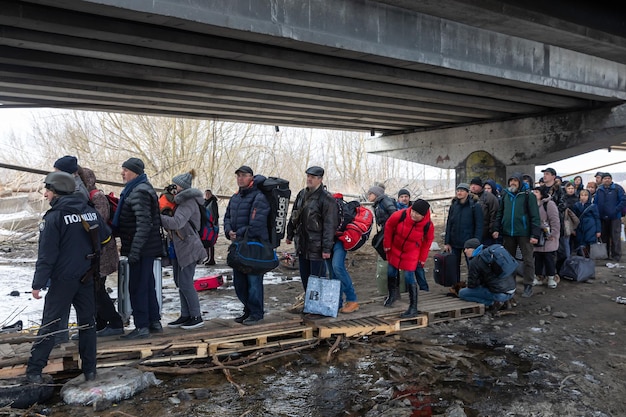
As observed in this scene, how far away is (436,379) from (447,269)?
311cm

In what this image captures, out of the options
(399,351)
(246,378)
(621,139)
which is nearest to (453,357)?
(399,351)

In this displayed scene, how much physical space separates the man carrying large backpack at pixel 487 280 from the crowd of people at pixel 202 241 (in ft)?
0.05

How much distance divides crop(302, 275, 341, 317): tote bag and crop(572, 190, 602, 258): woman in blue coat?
7.17 metres

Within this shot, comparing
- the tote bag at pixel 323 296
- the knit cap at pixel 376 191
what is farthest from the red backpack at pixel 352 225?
the knit cap at pixel 376 191

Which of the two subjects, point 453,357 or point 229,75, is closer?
point 453,357

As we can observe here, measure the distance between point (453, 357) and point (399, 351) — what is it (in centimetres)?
60

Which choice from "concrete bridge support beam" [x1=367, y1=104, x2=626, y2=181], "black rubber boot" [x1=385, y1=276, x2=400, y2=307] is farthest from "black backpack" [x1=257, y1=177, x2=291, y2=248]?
"concrete bridge support beam" [x1=367, y1=104, x2=626, y2=181]

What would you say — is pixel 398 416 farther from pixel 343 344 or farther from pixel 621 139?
pixel 621 139

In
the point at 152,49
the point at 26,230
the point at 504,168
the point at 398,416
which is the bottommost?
the point at 398,416

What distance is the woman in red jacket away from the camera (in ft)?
22.2

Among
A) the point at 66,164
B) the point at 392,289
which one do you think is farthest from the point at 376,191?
the point at 66,164

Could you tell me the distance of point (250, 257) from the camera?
603 centimetres

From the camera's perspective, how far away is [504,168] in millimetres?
14672

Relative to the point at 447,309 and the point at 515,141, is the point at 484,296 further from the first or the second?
the point at 515,141
